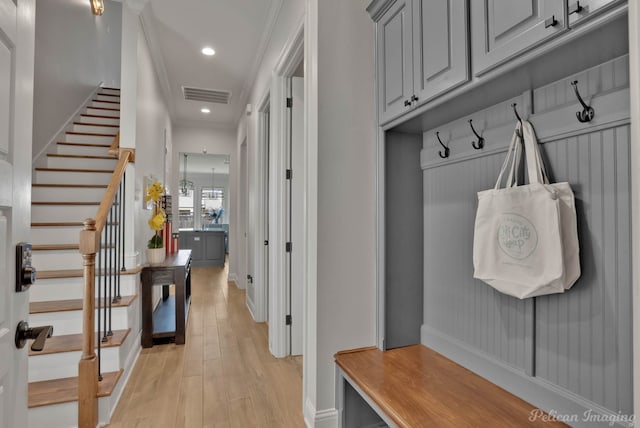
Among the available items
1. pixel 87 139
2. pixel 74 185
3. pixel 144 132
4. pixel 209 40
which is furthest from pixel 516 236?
pixel 87 139

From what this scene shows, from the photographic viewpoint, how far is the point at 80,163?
3566mm

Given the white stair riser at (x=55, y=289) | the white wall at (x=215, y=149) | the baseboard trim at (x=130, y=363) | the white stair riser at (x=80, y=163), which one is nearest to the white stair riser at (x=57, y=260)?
the white stair riser at (x=55, y=289)

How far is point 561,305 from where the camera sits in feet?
3.55

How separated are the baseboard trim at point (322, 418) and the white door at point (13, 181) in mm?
1221

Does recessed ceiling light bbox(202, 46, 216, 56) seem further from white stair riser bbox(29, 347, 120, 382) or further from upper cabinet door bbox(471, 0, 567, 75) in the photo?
upper cabinet door bbox(471, 0, 567, 75)

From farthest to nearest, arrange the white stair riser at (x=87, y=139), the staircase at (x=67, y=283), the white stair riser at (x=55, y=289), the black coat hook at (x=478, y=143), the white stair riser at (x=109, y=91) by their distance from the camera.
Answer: the white stair riser at (x=109, y=91)
the white stair riser at (x=87, y=139)
the white stair riser at (x=55, y=289)
the staircase at (x=67, y=283)
the black coat hook at (x=478, y=143)

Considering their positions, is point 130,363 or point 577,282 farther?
point 130,363

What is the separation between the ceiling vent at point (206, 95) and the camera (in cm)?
476

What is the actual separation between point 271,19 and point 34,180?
9.19 ft

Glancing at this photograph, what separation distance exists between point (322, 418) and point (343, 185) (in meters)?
1.23

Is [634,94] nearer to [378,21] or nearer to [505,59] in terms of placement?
[505,59]

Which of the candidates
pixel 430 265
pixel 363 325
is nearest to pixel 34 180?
pixel 363 325

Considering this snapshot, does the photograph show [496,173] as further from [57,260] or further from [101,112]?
[101,112]

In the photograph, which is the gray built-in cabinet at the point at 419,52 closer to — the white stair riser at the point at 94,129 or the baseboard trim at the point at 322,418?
the baseboard trim at the point at 322,418
